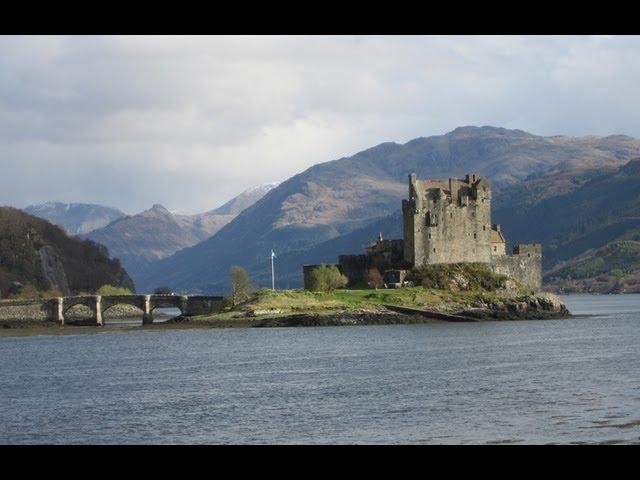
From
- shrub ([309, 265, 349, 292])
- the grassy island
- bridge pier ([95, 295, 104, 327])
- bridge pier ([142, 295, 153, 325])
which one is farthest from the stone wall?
shrub ([309, 265, 349, 292])

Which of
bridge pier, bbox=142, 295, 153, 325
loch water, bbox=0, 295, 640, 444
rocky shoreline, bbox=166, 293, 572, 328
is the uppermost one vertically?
bridge pier, bbox=142, 295, 153, 325

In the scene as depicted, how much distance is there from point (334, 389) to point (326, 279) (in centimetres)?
6008

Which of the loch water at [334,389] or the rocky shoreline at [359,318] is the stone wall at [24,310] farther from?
the loch water at [334,389]

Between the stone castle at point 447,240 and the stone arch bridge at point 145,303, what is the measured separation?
37.3 ft

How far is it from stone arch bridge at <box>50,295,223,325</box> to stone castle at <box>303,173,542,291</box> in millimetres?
11373

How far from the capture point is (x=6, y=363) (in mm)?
71938

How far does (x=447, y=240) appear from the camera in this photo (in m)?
106

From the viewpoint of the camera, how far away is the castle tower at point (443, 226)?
4154 inches

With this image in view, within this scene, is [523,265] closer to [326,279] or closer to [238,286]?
[326,279]

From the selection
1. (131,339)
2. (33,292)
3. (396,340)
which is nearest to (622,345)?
(396,340)

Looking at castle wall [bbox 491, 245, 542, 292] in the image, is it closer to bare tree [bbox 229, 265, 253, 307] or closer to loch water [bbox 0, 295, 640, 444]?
loch water [bbox 0, 295, 640, 444]

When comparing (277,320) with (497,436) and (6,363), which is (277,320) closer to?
(6,363)

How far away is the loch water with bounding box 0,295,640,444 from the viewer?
33156 millimetres
